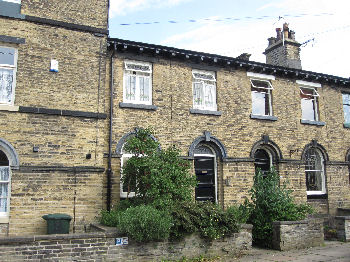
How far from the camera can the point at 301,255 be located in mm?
10570

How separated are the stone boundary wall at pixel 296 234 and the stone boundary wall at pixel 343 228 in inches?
61.4

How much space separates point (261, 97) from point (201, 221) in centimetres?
821

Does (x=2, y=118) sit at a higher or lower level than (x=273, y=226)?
higher

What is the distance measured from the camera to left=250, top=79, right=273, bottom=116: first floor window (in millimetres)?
16188

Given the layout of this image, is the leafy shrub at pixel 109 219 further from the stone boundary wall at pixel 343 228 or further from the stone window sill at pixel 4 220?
the stone boundary wall at pixel 343 228

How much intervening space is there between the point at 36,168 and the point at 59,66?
3447 mm

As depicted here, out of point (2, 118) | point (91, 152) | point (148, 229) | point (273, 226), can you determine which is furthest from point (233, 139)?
point (2, 118)

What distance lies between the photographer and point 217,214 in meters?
10.4

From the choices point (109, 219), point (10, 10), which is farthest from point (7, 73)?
point (109, 219)

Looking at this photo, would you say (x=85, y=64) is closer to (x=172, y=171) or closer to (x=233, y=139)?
(x=172, y=171)

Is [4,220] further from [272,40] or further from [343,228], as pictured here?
[272,40]

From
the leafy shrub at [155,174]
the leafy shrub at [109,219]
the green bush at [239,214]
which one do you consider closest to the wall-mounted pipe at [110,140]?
the leafy shrub at [155,174]

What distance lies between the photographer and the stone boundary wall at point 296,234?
37.2ft

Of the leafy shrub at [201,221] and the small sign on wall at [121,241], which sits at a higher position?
the leafy shrub at [201,221]
